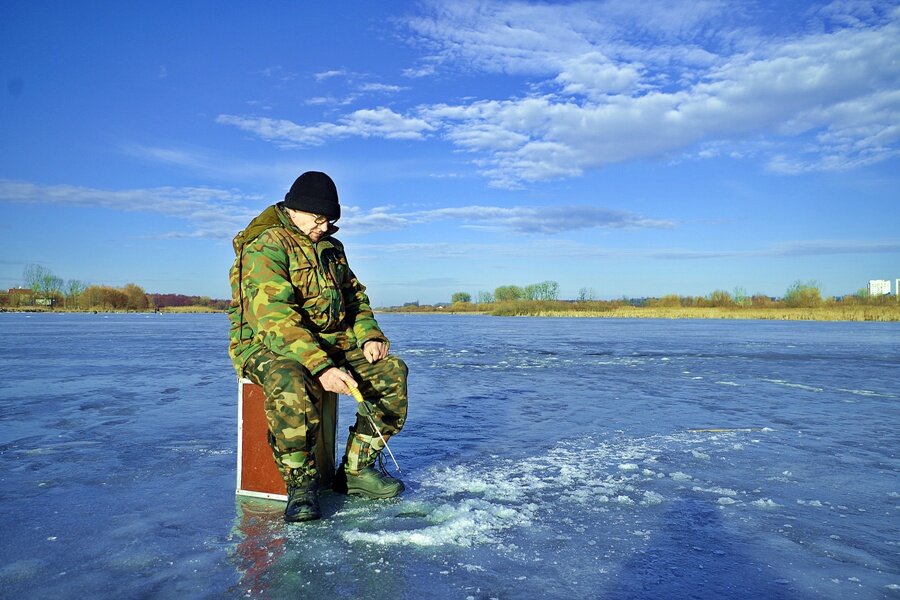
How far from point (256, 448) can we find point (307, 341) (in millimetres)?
649

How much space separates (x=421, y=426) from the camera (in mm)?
5141

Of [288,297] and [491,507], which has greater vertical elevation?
[288,297]

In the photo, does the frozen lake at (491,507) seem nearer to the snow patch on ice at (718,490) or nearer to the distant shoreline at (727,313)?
the snow patch on ice at (718,490)

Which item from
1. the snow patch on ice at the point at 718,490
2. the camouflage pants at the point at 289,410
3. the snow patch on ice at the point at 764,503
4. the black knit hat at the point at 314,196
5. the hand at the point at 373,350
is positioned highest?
the black knit hat at the point at 314,196

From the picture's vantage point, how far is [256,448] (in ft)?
10.1

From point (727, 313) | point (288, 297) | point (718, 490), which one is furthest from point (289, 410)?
point (727, 313)

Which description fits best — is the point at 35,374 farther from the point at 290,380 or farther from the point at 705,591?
the point at 705,591

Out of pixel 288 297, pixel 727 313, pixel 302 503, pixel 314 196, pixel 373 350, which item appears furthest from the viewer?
pixel 727 313

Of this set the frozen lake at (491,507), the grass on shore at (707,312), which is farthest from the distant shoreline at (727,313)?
the frozen lake at (491,507)

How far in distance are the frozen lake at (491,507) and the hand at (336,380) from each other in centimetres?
61

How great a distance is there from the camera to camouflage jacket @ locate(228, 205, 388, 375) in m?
2.94

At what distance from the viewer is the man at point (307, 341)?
2836mm

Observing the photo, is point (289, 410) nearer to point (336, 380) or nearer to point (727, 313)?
point (336, 380)

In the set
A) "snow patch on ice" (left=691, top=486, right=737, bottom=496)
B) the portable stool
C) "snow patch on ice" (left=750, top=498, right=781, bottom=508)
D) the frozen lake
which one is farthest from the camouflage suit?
"snow patch on ice" (left=750, top=498, right=781, bottom=508)
